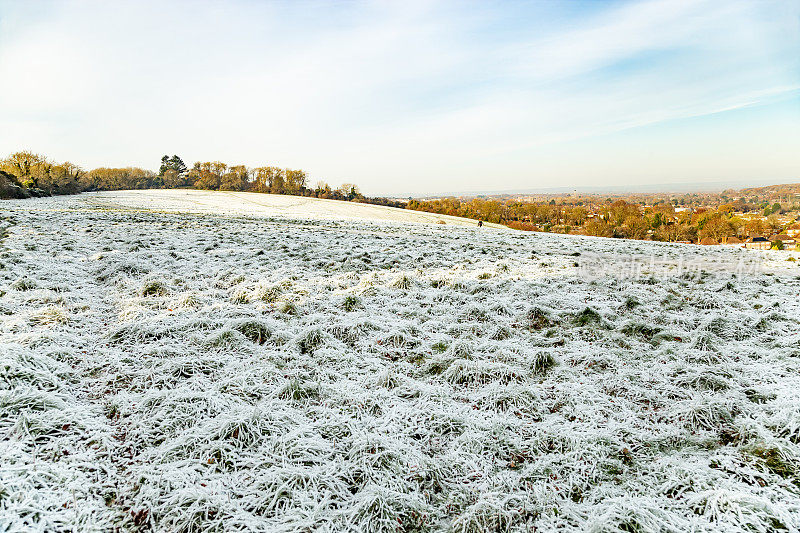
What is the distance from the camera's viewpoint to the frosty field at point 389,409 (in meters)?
2.41

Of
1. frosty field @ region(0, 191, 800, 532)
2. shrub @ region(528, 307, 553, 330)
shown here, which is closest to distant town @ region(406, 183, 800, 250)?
shrub @ region(528, 307, 553, 330)

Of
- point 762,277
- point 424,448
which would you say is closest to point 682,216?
point 762,277

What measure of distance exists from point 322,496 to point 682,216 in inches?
3677

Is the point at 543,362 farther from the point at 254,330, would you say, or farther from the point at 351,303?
the point at 254,330

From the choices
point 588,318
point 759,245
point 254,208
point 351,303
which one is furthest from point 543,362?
point 254,208

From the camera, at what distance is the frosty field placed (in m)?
2.41

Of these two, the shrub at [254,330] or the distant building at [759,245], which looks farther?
the distant building at [759,245]

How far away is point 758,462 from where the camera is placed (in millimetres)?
2762

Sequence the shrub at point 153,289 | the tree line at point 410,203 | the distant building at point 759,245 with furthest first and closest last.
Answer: the tree line at point 410,203
the distant building at point 759,245
the shrub at point 153,289

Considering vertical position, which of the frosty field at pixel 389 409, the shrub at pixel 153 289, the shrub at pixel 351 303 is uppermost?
the shrub at pixel 153 289

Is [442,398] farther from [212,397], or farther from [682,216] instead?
[682,216]

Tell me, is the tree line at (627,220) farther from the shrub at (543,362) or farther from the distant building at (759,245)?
the shrub at (543,362)

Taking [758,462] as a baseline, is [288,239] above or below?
above

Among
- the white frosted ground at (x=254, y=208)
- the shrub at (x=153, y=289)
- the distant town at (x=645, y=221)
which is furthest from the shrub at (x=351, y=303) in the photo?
the distant town at (x=645, y=221)
